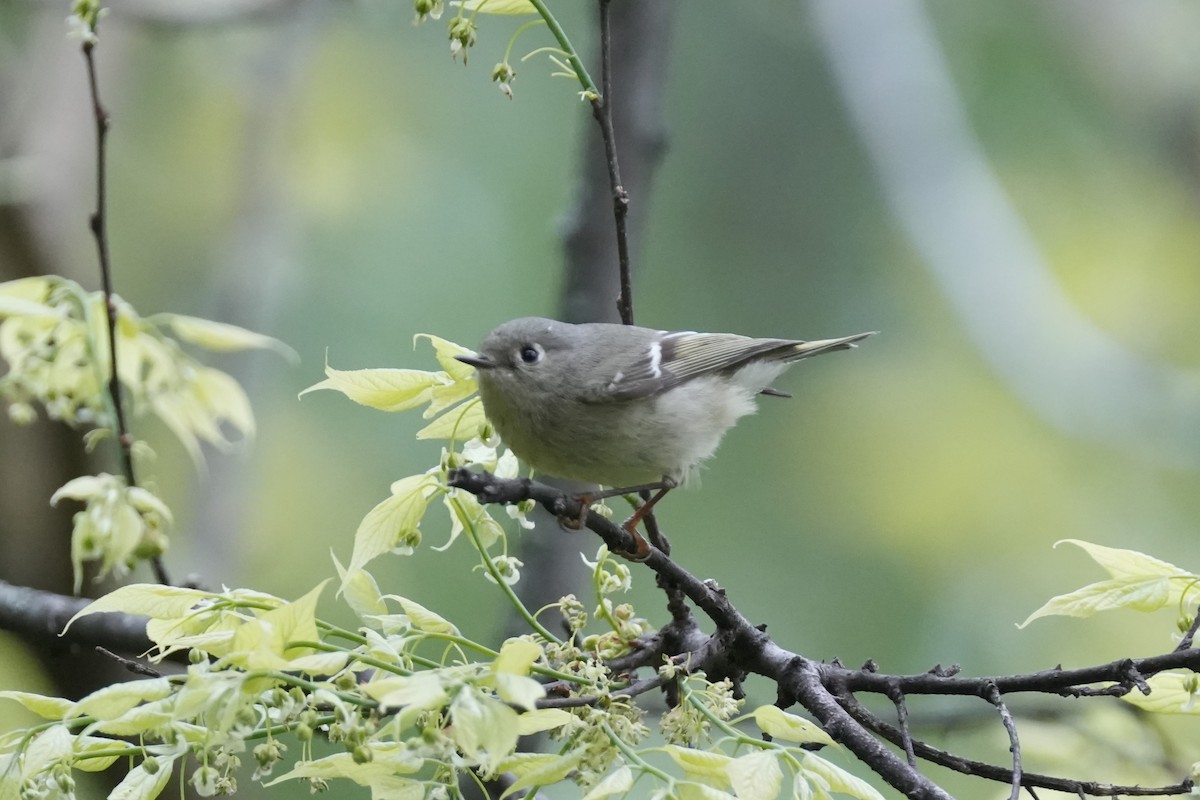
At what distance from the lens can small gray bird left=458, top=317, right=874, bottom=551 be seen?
213cm

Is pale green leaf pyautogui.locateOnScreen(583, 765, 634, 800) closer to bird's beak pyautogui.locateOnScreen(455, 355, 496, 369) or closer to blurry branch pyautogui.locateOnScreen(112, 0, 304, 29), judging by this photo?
bird's beak pyautogui.locateOnScreen(455, 355, 496, 369)

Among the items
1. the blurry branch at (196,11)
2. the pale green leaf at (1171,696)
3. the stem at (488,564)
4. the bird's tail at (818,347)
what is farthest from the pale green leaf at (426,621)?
the blurry branch at (196,11)

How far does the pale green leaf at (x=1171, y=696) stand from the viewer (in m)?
1.32

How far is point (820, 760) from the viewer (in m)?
1.24

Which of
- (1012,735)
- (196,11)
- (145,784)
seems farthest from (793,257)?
(145,784)

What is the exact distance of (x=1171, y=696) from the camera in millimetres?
1334

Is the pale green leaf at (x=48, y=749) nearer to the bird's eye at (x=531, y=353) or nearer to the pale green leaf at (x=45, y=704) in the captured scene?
the pale green leaf at (x=45, y=704)

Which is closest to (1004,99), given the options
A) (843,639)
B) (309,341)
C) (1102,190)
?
(1102,190)

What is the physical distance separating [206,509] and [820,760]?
2698 mm

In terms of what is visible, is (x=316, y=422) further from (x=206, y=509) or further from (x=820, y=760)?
(x=820, y=760)

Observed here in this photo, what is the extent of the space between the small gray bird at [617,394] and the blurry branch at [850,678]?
297 millimetres

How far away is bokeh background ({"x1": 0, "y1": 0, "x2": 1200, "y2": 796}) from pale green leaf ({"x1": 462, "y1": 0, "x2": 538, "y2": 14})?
8.10 ft

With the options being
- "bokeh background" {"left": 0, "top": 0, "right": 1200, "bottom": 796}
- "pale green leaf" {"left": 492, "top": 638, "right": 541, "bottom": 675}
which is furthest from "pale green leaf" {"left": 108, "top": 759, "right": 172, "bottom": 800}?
"bokeh background" {"left": 0, "top": 0, "right": 1200, "bottom": 796}

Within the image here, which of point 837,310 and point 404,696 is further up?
point 837,310
